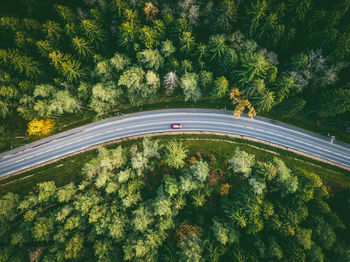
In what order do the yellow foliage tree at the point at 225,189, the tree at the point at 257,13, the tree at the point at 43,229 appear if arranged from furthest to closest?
1. the yellow foliage tree at the point at 225,189
2. the tree at the point at 43,229
3. the tree at the point at 257,13

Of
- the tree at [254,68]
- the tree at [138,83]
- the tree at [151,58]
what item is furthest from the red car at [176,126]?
the tree at [254,68]

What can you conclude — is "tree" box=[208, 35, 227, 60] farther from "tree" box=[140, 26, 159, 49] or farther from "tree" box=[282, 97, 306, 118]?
"tree" box=[282, 97, 306, 118]

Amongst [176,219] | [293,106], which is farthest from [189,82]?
[176,219]

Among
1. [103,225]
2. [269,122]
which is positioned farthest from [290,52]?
[103,225]

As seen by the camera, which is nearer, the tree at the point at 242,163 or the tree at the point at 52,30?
the tree at the point at 242,163

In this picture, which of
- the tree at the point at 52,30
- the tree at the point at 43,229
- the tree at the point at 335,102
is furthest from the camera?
the tree at the point at 52,30

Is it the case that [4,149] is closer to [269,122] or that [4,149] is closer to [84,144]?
[84,144]

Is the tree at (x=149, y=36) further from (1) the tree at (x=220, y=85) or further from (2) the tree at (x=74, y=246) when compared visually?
(2) the tree at (x=74, y=246)
